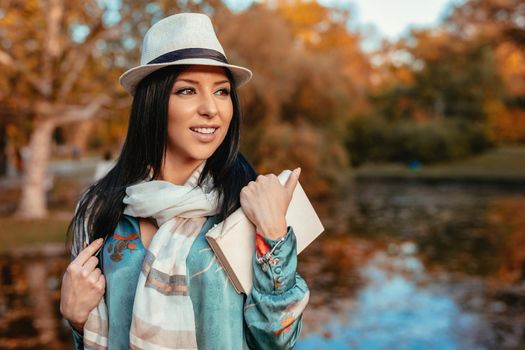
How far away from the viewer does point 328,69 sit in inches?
704

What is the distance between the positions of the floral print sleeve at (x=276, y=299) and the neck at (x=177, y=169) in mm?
376

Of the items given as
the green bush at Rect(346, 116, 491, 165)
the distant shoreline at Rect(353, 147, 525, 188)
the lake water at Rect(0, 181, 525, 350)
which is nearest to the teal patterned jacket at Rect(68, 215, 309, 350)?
the lake water at Rect(0, 181, 525, 350)

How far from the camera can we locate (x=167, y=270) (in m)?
1.37

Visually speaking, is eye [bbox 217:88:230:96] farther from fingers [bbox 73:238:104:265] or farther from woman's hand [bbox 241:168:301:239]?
fingers [bbox 73:238:104:265]

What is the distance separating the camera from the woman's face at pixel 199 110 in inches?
58.2

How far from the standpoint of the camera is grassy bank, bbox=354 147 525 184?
84.0ft

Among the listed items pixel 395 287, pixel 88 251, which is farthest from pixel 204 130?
pixel 395 287

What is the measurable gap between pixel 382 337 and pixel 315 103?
12919 mm

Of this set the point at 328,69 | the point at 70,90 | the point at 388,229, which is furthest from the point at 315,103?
the point at 70,90

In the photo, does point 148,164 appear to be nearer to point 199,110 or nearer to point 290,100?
point 199,110

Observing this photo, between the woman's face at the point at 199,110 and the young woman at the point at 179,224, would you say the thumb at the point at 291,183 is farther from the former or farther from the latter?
the woman's face at the point at 199,110

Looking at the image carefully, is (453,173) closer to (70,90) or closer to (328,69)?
(328,69)

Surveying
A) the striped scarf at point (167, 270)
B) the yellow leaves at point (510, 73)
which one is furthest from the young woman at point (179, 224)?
the yellow leaves at point (510, 73)

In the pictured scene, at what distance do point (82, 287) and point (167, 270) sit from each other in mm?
257
